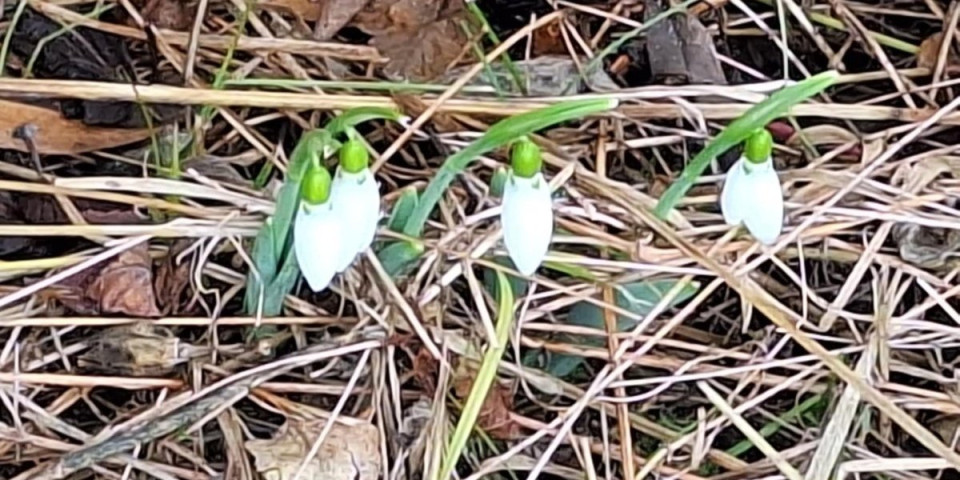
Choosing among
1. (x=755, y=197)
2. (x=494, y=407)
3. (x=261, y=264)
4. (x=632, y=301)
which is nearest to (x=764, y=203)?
(x=755, y=197)

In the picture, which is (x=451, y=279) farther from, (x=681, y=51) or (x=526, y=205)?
(x=681, y=51)

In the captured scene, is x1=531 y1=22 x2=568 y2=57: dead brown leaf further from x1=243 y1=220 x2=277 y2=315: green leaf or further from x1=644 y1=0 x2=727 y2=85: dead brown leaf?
x1=243 y1=220 x2=277 y2=315: green leaf

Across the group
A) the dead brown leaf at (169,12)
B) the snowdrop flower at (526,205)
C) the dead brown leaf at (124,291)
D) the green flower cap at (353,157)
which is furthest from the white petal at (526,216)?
the dead brown leaf at (169,12)

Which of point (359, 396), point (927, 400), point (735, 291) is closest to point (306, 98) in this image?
point (359, 396)

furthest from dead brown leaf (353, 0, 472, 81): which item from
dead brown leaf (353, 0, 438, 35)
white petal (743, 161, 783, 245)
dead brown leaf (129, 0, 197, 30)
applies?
white petal (743, 161, 783, 245)

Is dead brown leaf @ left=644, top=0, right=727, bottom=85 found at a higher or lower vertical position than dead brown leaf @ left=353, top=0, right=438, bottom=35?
lower

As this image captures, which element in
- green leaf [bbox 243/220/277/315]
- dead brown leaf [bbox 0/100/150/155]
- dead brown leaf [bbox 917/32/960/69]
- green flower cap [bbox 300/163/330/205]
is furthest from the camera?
dead brown leaf [bbox 917/32/960/69]
